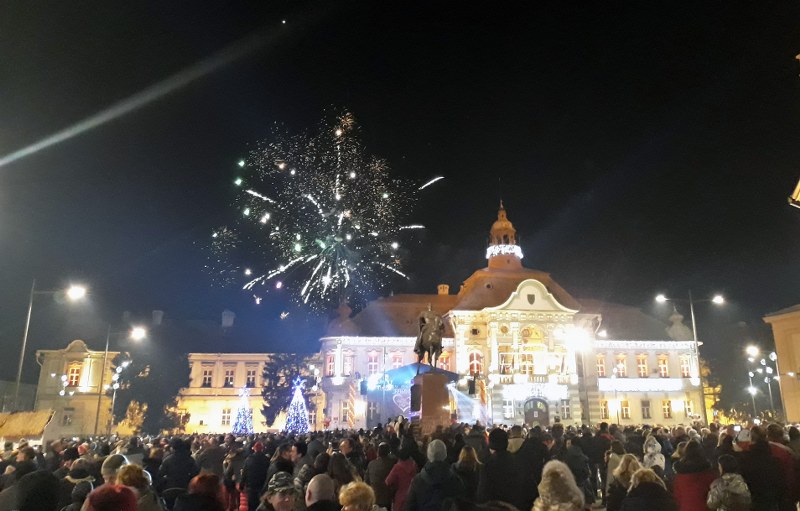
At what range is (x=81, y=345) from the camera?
5253 cm

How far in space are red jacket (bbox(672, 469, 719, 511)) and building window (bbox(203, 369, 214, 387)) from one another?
5582 centimetres

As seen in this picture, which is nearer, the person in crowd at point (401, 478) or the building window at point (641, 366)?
the person in crowd at point (401, 478)

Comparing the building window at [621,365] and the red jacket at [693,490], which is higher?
the building window at [621,365]

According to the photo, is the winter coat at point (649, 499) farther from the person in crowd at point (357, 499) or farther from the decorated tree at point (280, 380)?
the decorated tree at point (280, 380)

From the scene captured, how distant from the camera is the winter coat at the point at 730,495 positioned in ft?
17.3

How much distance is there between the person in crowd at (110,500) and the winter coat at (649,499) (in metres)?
4.10

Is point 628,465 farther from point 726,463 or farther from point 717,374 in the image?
point 717,374

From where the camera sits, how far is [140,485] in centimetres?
550

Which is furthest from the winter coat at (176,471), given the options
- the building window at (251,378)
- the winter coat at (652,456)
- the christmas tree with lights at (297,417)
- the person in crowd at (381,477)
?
the building window at (251,378)

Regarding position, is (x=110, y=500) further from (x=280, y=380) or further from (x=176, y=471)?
(x=280, y=380)

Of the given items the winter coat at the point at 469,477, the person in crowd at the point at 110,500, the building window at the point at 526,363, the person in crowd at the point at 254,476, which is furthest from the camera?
the building window at the point at 526,363

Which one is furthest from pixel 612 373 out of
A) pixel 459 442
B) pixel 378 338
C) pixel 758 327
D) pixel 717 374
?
pixel 459 442

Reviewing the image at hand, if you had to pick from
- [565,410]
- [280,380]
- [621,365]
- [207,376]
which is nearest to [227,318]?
[207,376]

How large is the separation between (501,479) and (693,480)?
2116 millimetres
